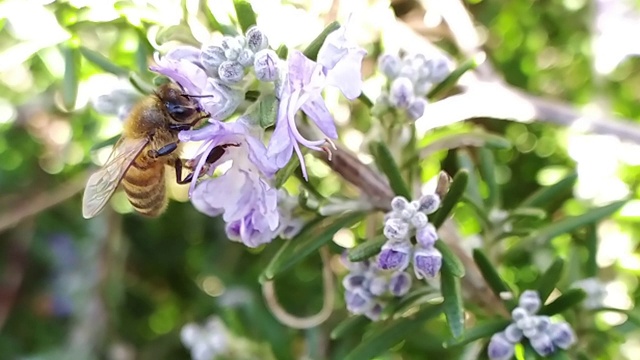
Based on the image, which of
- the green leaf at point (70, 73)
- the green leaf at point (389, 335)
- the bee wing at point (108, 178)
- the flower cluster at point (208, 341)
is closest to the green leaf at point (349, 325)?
the green leaf at point (389, 335)

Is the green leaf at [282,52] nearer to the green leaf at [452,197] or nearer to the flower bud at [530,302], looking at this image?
the green leaf at [452,197]

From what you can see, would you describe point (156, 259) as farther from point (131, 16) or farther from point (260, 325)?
point (131, 16)

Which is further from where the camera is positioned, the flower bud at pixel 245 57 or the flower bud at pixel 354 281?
the flower bud at pixel 354 281

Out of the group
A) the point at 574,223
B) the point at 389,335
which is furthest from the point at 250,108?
the point at 574,223

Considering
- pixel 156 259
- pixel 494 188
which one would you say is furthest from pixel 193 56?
pixel 156 259

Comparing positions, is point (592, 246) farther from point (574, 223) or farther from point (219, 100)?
point (219, 100)
